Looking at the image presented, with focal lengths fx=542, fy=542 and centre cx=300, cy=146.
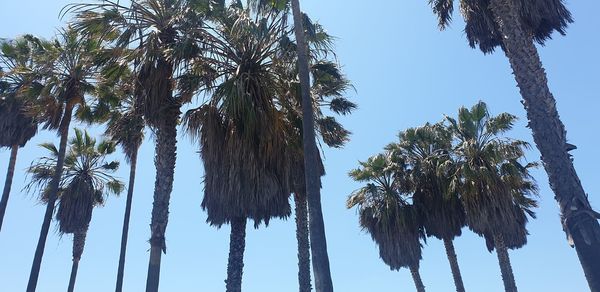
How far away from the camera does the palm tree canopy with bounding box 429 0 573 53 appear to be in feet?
42.4

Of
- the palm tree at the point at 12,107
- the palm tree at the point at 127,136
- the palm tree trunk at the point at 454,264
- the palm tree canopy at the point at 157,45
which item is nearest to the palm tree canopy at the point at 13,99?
the palm tree at the point at 12,107

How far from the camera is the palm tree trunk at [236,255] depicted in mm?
14234

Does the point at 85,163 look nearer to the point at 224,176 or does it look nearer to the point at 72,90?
the point at 72,90

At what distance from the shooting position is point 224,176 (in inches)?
546

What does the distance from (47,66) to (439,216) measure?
15864 millimetres

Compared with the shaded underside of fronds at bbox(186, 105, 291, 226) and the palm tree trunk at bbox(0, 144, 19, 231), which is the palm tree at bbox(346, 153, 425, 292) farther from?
the palm tree trunk at bbox(0, 144, 19, 231)

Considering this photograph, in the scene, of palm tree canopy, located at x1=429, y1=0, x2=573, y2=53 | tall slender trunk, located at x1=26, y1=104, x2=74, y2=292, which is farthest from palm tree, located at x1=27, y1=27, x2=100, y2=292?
palm tree canopy, located at x1=429, y1=0, x2=573, y2=53

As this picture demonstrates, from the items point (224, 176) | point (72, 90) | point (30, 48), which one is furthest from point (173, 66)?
point (30, 48)

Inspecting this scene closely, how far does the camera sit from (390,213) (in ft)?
76.8

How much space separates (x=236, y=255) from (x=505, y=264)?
36.5 feet

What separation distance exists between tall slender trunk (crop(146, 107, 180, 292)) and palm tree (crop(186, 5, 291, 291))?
2.80ft

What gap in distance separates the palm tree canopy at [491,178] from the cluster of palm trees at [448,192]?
1.4 inches

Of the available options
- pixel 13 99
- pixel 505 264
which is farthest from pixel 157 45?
pixel 505 264

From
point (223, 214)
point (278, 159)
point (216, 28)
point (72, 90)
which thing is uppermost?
point (72, 90)
